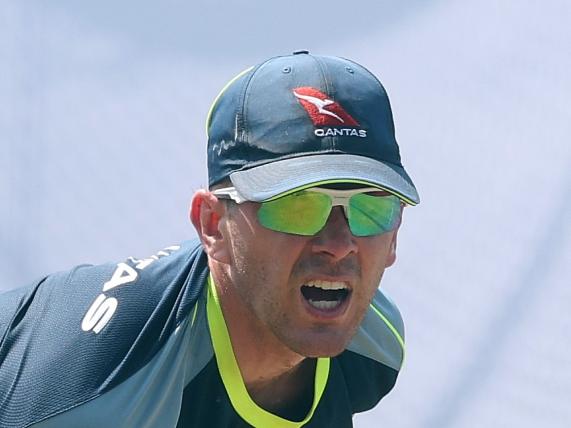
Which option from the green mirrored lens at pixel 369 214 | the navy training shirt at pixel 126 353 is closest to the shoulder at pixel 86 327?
the navy training shirt at pixel 126 353

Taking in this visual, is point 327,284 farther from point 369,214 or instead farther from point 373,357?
point 373,357

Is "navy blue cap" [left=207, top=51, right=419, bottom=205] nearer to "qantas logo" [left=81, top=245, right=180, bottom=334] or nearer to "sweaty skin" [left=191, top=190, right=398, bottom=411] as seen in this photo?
"sweaty skin" [left=191, top=190, right=398, bottom=411]

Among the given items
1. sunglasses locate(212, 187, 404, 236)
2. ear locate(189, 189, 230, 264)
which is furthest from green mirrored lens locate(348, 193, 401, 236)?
ear locate(189, 189, 230, 264)

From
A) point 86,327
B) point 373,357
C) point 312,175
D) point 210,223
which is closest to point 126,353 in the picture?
point 86,327

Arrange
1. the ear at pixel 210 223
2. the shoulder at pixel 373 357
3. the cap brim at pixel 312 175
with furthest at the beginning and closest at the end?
the shoulder at pixel 373 357
the ear at pixel 210 223
the cap brim at pixel 312 175

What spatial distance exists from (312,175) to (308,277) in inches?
4.4

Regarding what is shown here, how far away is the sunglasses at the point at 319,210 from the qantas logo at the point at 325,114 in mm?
64

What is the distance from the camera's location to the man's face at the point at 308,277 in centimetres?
138

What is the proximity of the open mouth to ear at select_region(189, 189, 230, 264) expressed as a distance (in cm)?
11

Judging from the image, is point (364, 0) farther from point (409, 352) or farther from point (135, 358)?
point (135, 358)

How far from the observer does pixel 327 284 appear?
4.55ft

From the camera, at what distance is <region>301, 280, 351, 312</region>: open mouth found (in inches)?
55.0

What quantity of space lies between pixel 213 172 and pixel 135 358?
0.23 meters

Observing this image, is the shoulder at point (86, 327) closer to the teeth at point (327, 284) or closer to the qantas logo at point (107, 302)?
the qantas logo at point (107, 302)
